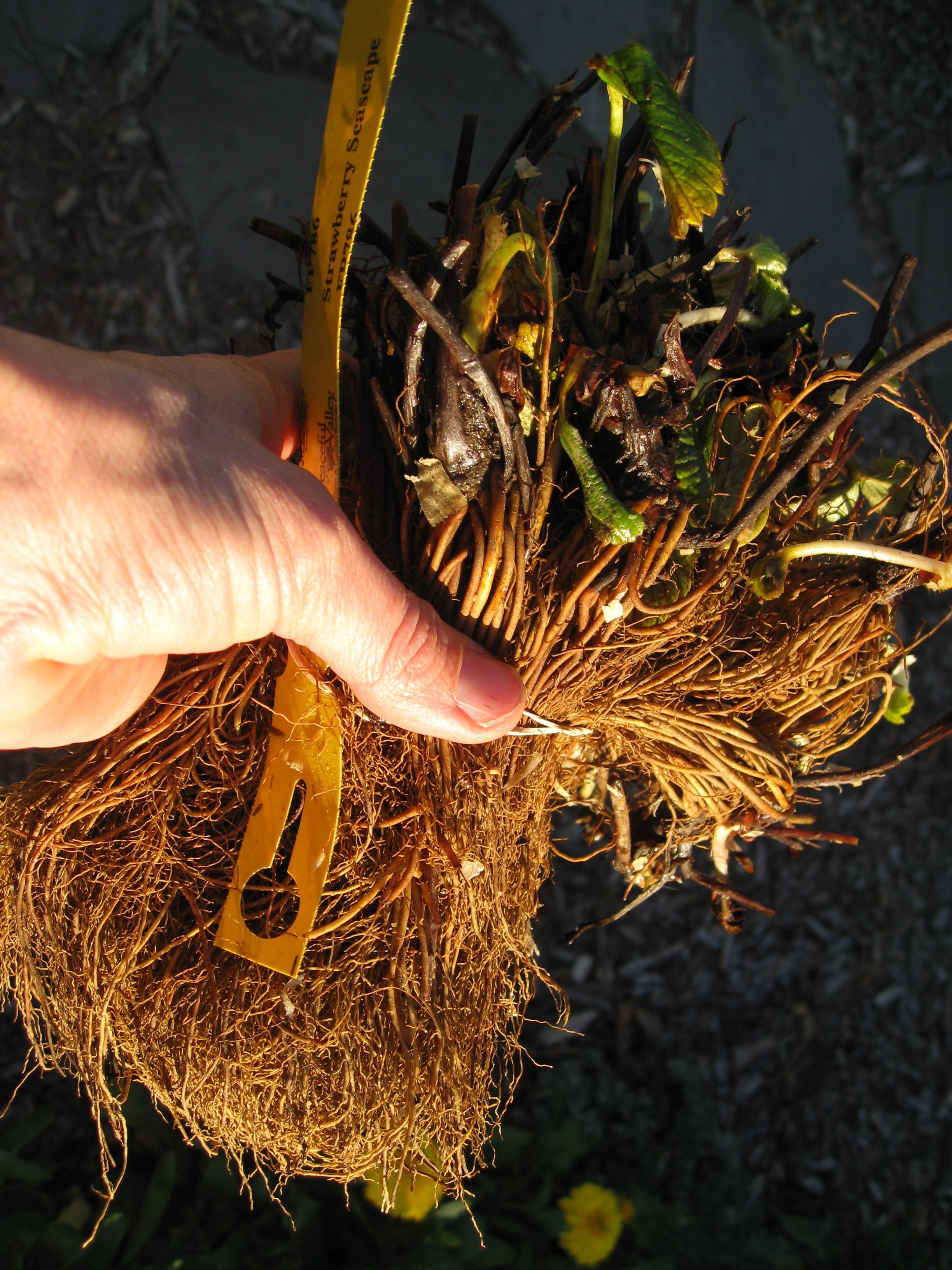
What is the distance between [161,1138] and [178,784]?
3.24 feet

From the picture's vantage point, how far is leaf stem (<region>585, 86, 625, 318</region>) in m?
0.79

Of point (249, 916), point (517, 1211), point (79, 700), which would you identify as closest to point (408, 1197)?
point (517, 1211)

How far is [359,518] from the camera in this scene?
0.91 metres

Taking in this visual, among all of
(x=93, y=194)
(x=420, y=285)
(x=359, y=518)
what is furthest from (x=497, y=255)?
(x=93, y=194)

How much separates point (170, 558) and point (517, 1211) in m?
1.48

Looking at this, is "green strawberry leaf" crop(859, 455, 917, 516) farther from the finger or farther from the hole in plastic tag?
the finger

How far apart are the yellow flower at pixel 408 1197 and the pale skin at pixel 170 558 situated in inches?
39.9

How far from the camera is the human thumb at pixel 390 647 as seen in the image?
2.63ft

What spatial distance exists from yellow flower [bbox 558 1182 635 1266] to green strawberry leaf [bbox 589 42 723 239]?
5.39 ft

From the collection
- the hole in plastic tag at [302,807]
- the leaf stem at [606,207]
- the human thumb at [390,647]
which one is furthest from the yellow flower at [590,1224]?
the leaf stem at [606,207]

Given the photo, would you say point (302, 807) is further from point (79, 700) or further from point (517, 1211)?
point (517, 1211)

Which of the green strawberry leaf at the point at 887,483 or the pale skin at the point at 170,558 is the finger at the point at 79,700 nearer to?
the pale skin at the point at 170,558

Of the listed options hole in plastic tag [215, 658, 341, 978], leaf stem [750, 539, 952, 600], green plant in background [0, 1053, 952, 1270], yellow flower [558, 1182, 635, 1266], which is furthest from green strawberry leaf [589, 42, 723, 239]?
yellow flower [558, 1182, 635, 1266]

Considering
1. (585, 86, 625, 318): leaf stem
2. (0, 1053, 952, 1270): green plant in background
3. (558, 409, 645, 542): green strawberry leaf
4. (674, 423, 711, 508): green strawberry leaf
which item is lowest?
(0, 1053, 952, 1270): green plant in background
